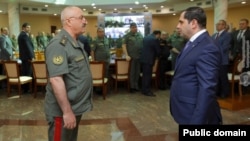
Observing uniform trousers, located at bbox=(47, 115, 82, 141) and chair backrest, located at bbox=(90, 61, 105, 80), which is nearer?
uniform trousers, located at bbox=(47, 115, 82, 141)

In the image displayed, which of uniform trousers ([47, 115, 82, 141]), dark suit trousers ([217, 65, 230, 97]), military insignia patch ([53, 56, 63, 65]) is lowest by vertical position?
dark suit trousers ([217, 65, 230, 97])

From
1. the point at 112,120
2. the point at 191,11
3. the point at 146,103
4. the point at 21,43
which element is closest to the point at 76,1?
the point at 21,43

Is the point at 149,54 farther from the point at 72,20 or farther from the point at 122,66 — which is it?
the point at 72,20

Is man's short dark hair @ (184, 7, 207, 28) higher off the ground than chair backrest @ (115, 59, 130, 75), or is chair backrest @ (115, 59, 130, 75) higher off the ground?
man's short dark hair @ (184, 7, 207, 28)

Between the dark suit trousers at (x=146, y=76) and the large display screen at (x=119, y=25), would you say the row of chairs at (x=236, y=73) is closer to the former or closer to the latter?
the dark suit trousers at (x=146, y=76)

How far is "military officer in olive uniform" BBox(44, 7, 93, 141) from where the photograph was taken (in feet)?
6.44

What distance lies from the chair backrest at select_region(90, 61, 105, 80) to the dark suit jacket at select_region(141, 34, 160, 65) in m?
0.99

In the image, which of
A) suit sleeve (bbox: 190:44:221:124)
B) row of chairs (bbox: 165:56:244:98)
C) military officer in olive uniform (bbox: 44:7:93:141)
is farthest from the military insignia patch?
row of chairs (bbox: 165:56:244:98)

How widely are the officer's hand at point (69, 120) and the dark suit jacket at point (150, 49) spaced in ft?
13.8

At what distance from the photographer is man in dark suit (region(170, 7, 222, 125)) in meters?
1.81

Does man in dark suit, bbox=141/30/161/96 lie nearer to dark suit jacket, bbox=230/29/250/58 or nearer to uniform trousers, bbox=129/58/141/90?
uniform trousers, bbox=129/58/141/90

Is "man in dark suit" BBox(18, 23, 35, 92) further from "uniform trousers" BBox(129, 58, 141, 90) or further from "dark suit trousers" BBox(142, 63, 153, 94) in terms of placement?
"dark suit trousers" BBox(142, 63, 153, 94)

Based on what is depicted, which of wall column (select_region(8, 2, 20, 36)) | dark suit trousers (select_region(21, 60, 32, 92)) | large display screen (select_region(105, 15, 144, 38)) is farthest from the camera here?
large display screen (select_region(105, 15, 144, 38))

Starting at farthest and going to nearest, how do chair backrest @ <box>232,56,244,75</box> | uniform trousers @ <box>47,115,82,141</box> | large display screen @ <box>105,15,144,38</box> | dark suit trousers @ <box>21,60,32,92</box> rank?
large display screen @ <box>105,15,144,38</box>
dark suit trousers @ <box>21,60,32,92</box>
chair backrest @ <box>232,56,244,75</box>
uniform trousers @ <box>47,115,82,141</box>
